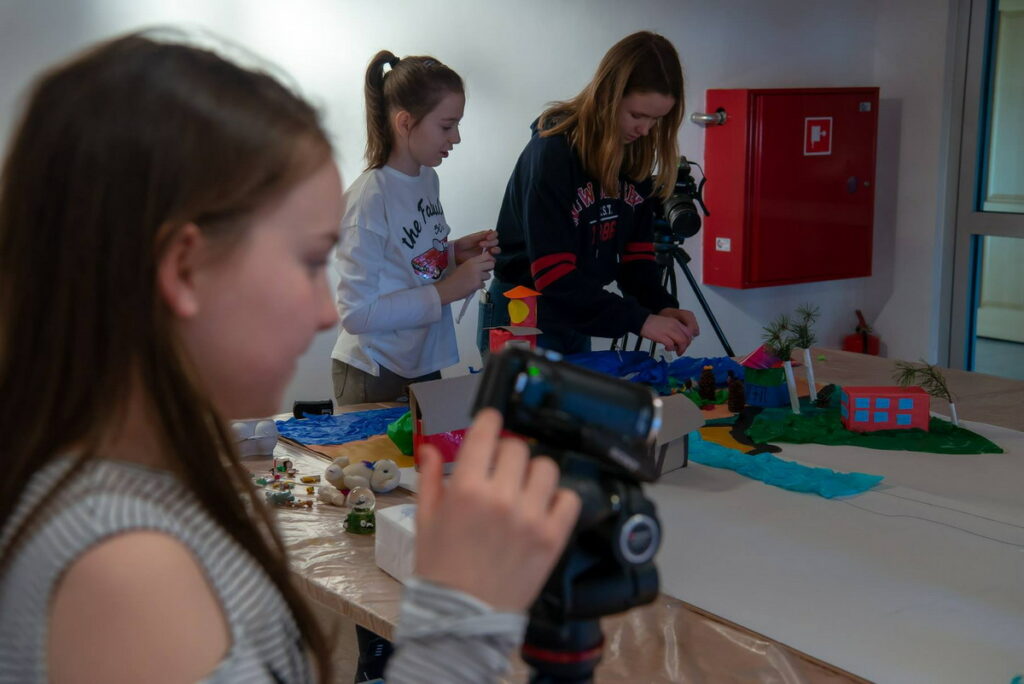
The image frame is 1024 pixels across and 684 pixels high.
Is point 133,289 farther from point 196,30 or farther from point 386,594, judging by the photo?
point 386,594

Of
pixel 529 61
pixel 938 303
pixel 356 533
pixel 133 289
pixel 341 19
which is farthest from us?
pixel 938 303

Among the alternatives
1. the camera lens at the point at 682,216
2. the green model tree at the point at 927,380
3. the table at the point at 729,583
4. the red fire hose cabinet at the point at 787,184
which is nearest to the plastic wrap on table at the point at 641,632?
the table at the point at 729,583

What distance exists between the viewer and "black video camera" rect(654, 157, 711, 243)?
3.56 m

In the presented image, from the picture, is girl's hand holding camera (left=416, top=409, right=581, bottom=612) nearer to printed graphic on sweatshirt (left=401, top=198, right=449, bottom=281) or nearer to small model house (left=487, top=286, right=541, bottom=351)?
small model house (left=487, top=286, right=541, bottom=351)

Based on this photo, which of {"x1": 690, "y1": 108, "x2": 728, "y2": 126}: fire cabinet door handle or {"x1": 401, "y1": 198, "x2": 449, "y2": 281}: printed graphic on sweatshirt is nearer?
{"x1": 401, "y1": 198, "x2": 449, "y2": 281}: printed graphic on sweatshirt

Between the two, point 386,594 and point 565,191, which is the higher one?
point 565,191

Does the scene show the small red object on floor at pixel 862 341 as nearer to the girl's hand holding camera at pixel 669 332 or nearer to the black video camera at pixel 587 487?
the girl's hand holding camera at pixel 669 332

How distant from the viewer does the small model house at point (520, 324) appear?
6.34 ft

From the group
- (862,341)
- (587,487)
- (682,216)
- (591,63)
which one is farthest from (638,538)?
(862,341)

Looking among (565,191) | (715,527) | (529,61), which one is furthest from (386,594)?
(529,61)

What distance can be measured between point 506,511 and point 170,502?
204mm

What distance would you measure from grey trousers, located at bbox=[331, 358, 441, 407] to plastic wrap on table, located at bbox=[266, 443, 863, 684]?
843 millimetres

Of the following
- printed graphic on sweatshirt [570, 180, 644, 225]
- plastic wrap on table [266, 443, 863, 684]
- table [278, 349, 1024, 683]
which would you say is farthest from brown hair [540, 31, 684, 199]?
plastic wrap on table [266, 443, 863, 684]

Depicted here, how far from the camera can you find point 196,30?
2.23 feet
